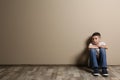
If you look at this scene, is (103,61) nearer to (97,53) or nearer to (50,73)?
A: (97,53)

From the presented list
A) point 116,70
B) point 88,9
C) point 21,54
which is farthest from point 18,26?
point 116,70

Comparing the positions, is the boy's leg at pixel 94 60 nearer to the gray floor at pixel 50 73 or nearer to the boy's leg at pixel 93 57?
the boy's leg at pixel 93 57

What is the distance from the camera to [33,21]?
4.20 m

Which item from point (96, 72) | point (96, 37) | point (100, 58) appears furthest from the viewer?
point (96, 37)

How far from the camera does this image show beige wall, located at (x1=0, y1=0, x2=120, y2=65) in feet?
13.5

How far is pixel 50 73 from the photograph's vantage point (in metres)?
3.67

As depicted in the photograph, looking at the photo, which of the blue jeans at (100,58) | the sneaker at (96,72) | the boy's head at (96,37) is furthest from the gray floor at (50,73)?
the boy's head at (96,37)

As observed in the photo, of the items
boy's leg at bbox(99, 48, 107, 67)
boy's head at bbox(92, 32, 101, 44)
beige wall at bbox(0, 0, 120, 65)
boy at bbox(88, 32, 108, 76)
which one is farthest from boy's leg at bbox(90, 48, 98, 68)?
beige wall at bbox(0, 0, 120, 65)

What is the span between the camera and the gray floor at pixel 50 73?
3.40 m

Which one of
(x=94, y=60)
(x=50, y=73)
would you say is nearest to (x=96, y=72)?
(x=94, y=60)

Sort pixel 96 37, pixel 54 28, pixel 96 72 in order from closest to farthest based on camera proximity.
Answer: pixel 96 72
pixel 96 37
pixel 54 28

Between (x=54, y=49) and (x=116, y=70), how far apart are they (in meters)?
1.25

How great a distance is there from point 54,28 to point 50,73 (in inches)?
38.0

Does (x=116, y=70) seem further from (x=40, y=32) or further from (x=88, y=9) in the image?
(x=40, y=32)
